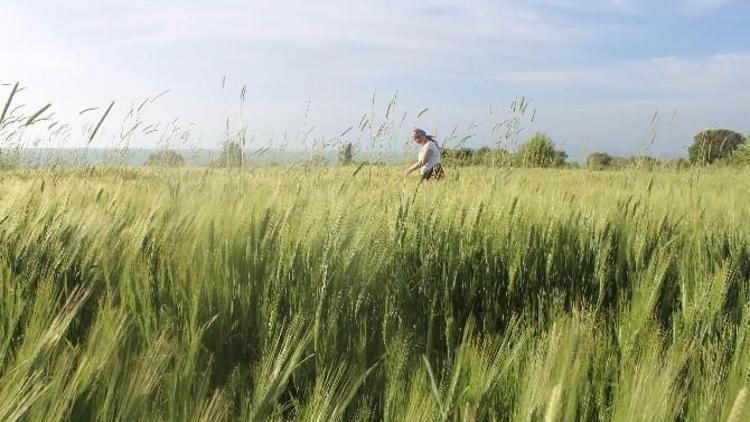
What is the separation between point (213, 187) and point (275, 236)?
2.24ft

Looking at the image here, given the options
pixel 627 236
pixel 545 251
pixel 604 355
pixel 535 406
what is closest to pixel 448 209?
pixel 545 251

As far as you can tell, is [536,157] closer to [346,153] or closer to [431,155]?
[346,153]

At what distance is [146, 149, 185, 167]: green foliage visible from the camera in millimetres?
4054

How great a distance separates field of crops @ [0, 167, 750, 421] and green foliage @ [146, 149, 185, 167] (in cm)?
191

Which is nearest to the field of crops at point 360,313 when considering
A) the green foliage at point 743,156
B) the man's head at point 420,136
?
the man's head at point 420,136

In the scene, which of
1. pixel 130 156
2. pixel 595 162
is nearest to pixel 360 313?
pixel 130 156

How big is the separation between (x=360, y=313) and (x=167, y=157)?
121 inches

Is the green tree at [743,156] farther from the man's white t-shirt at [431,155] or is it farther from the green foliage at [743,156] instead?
the man's white t-shirt at [431,155]

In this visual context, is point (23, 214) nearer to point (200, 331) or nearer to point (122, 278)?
point (122, 278)

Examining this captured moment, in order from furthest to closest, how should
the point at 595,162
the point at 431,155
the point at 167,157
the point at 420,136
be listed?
1. the point at 595,162
2. the point at 420,136
3. the point at 431,155
4. the point at 167,157

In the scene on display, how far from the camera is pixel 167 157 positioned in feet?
13.2

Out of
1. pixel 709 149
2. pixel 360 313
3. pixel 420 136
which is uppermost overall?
pixel 420 136

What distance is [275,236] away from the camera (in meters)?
1.54

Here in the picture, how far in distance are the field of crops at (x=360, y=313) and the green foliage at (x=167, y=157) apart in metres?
1.91
